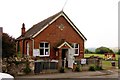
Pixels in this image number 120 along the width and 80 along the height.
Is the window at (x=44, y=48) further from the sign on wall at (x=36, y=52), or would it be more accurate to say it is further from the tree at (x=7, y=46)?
the tree at (x=7, y=46)

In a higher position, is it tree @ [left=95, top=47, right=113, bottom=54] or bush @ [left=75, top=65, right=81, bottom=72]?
tree @ [left=95, top=47, right=113, bottom=54]

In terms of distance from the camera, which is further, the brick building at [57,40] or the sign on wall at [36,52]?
the brick building at [57,40]

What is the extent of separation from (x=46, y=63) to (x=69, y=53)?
477 cm

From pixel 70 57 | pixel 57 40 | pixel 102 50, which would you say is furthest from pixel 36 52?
pixel 102 50

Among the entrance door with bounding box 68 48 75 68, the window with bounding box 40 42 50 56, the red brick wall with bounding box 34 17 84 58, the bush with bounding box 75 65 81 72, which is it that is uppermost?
the red brick wall with bounding box 34 17 84 58

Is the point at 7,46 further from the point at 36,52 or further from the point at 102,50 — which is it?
the point at 102,50

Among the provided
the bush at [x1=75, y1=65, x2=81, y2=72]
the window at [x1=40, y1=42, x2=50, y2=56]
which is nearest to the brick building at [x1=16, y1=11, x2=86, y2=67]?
the window at [x1=40, y1=42, x2=50, y2=56]

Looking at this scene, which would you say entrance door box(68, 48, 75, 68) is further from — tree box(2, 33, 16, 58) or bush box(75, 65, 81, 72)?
tree box(2, 33, 16, 58)

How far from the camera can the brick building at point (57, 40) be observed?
103 feet

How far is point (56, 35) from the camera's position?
106ft

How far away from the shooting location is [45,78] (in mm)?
22516

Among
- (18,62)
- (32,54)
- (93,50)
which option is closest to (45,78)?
(18,62)

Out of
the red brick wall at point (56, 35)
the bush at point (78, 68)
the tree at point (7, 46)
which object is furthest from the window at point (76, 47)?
the tree at point (7, 46)

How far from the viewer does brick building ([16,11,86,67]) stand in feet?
103
